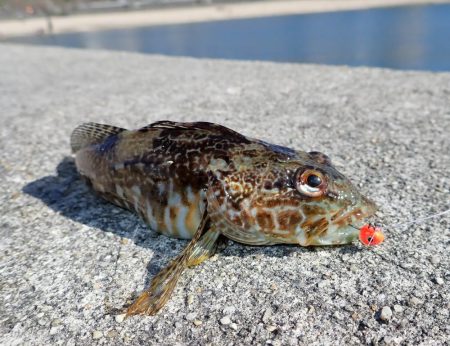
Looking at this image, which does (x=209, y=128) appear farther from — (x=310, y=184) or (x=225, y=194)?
(x=310, y=184)

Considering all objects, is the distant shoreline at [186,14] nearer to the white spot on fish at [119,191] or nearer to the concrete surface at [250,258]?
the concrete surface at [250,258]

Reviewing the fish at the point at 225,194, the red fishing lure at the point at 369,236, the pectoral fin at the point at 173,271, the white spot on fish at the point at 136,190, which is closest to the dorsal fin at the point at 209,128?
the fish at the point at 225,194

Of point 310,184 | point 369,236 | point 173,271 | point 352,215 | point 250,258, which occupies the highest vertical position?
point 310,184

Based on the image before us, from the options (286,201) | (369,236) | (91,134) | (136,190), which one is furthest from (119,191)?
(369,236)

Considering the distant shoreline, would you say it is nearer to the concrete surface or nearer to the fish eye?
the concrete surface

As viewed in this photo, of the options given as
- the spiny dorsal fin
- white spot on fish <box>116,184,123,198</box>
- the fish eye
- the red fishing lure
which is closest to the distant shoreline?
the spiny dorsal fin
